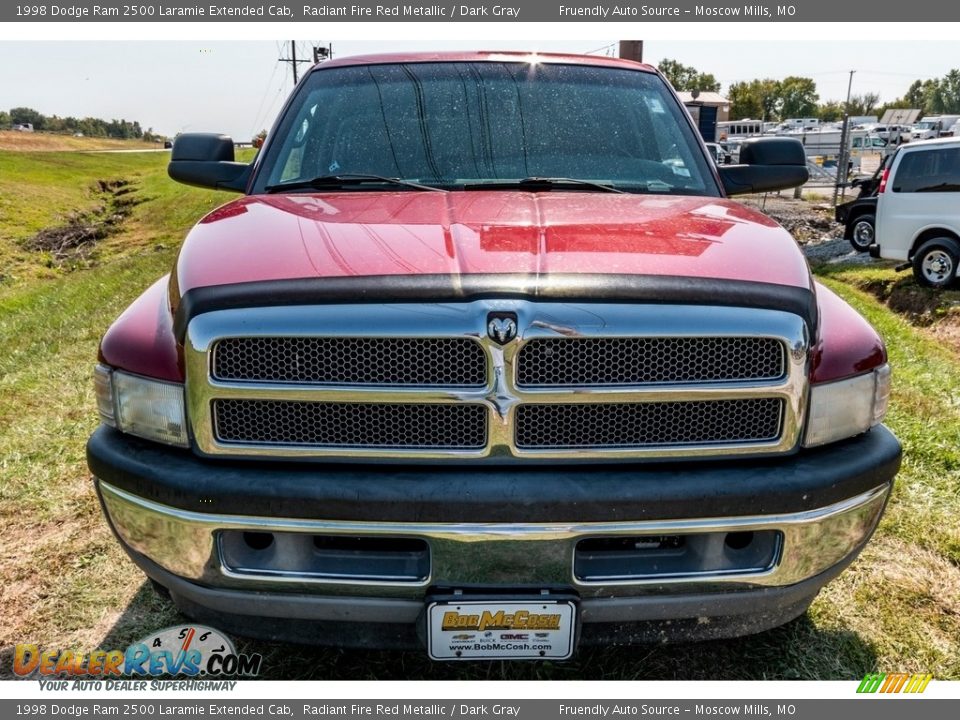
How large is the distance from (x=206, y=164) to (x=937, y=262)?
11.2m

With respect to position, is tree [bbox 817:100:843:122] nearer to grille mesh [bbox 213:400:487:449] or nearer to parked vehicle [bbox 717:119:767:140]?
parked vehicle [bbox 717:119:767:140]

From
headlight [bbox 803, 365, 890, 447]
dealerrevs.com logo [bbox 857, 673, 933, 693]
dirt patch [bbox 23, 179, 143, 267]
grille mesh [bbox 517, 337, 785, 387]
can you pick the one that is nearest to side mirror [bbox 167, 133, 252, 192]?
grille mesh [bbox 517, 337, 785, 387]

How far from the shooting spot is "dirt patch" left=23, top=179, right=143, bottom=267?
799 inches

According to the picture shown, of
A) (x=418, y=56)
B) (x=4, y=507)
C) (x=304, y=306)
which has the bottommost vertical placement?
(x=4, y=507)

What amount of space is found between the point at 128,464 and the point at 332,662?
1.02 metres

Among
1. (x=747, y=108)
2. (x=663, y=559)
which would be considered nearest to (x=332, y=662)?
(x=663, y=559)

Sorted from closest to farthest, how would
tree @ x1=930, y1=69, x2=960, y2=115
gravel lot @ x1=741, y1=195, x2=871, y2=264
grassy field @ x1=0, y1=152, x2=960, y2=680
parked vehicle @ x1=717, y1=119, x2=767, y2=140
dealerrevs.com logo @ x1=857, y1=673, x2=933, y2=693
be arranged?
dealerrevs.com logo @ x1=857, y1=673, x2=933, y2=693 < grassy field @ x1=0, y1=152, x2=960, y2=680 < gravel lot @ x1=741, y1=195, x2=871, y2=264 < parked vehicle @ x1=717, y1=119, x2=767, y2=140 < tree @ x1=930, y1=69, x2=960, y2=115

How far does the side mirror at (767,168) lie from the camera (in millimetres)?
3588

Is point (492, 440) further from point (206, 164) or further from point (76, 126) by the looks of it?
point (76, 126)

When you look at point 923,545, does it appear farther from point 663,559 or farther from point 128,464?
point 128,464

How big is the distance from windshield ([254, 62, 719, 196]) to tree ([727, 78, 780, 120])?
100123mm

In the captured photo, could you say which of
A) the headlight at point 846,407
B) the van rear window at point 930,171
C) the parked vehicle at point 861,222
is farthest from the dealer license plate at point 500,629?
the parked vehicle at point 861,222

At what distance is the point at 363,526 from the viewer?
78.5 inches

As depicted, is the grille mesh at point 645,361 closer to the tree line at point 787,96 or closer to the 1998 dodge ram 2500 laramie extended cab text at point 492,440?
the 1998 dodge ram 2500 laramie extended cab text at point 492,440
